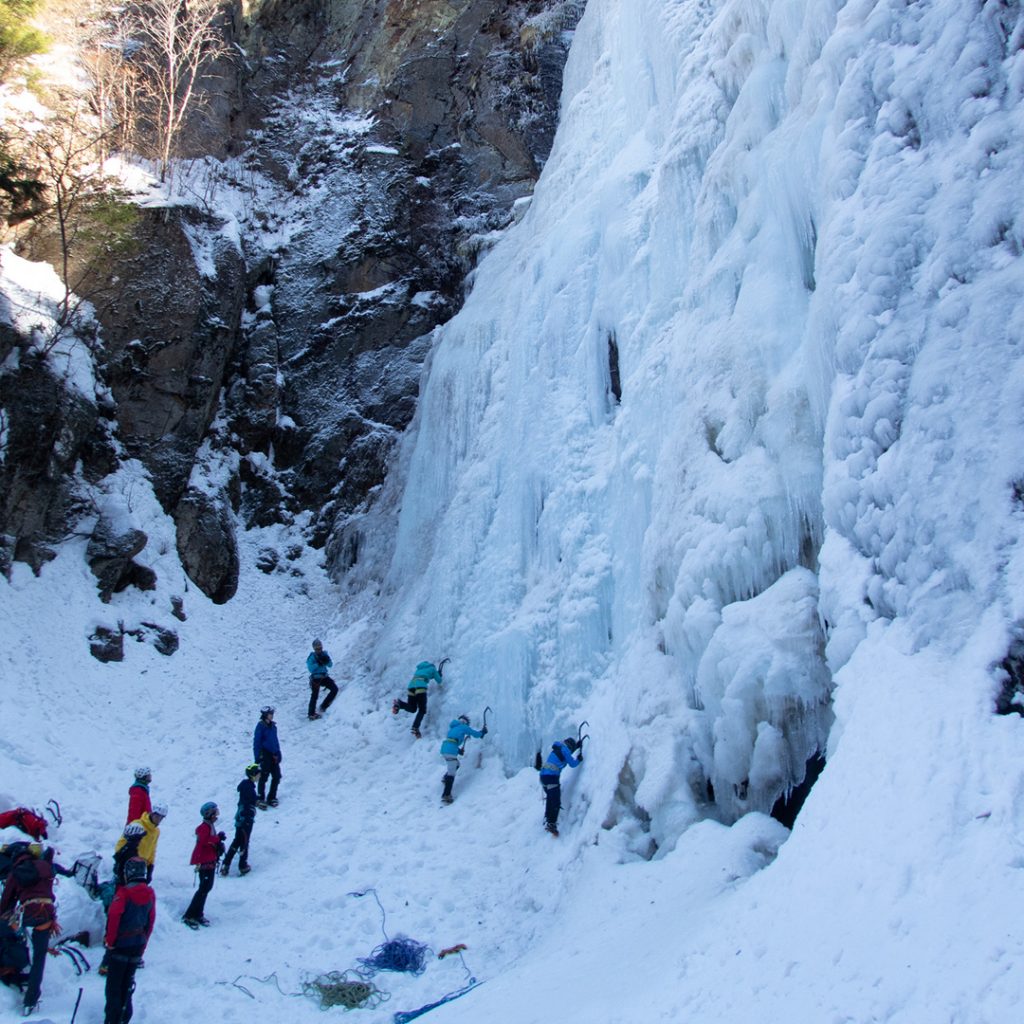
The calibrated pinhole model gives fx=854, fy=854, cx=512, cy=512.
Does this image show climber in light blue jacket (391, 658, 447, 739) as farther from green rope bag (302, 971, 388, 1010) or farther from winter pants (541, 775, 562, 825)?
green rope bag (302, 971, 388, 1010)

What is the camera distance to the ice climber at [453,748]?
9219mm

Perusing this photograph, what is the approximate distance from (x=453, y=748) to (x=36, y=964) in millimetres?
4740

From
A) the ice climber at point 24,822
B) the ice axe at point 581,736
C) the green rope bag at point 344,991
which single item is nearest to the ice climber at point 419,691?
the ice axe at point 581,736

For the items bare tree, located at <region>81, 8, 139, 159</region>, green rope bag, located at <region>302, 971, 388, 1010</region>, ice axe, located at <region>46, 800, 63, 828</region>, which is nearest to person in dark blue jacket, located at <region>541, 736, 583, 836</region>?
green rope bag, located at <region>302, 971, 388, 1010</region>

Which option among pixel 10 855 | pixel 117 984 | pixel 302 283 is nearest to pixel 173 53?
pixel 302 283

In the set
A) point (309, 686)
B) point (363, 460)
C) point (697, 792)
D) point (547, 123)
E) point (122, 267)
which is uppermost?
point (547, 123)

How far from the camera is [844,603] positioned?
495 centimetres

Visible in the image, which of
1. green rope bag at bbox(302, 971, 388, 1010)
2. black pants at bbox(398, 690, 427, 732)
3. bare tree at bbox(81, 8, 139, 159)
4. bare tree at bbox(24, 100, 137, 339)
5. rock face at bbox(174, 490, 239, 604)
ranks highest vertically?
bare tree at bbox(81, 8, 139, 159)

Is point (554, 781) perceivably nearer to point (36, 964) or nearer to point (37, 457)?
point (36, 964)

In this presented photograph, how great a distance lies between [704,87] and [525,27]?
14738 millimetres

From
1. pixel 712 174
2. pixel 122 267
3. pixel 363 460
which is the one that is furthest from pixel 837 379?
pixel 122 267

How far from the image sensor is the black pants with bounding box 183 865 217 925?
669 cm

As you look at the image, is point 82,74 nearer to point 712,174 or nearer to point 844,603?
point 712,174

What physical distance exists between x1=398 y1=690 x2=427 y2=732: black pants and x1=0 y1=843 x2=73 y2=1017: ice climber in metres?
5.54
